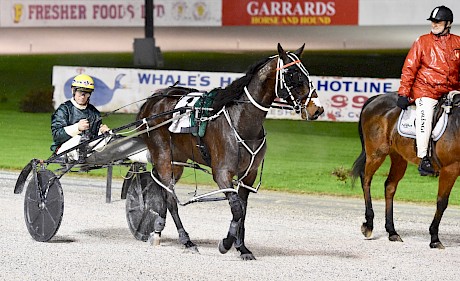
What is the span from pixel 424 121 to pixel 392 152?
94cm

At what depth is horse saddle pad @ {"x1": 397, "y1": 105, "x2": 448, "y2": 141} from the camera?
9.97 m

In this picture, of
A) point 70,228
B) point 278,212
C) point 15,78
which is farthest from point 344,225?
point 15,78

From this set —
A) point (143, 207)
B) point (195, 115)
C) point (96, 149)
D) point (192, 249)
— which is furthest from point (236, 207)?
point (96, 149)

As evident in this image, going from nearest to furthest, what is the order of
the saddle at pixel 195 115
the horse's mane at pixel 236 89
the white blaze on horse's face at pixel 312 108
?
the white blaze on horse's face at pixel 312 108
the horse's mane at pixel 236 89
the saddle at pixel 195 115

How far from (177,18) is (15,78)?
552 centimetres

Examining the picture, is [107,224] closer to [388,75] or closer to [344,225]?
[344,225]

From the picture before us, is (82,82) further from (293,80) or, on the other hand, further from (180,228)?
(293,80)

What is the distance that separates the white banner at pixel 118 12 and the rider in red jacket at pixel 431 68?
69.2 feet

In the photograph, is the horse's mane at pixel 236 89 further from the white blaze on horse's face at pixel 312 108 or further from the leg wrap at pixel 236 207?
the leg wrap at pixel 236 207

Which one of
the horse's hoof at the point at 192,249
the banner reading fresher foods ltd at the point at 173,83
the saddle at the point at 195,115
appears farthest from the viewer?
the banner reading fresher foods ltd at the point at 173,83

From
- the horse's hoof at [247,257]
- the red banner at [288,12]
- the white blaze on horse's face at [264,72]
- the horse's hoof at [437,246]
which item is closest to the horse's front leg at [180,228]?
the horse's hoof at [247,257]

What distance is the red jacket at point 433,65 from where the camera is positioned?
32.5 ft

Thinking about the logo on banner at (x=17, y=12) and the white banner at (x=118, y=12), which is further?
the logo on banner at (x=17, y=12)

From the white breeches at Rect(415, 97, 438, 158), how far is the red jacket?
65 mm
